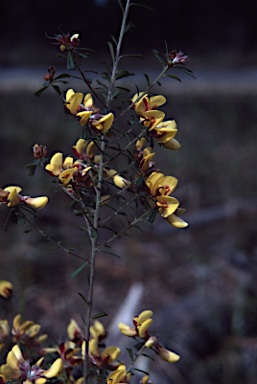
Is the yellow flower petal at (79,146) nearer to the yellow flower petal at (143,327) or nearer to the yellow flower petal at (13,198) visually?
the yellow flower petal at (13,198)

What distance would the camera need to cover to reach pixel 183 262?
185 cm

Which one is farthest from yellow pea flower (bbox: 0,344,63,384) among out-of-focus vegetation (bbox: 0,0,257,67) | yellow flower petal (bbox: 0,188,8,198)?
out-of-focus vegetation (bbox: 0,0,257,67)

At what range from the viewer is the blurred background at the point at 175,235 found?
1.20 metres

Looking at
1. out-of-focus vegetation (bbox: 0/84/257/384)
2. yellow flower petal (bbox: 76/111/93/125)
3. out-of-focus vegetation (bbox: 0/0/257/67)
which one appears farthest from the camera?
out-of-focus vegetation (bbox: 0/0/257/67)

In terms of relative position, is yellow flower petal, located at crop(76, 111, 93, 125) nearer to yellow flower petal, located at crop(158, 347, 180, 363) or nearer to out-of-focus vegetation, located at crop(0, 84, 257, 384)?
out-of-focus vegetation, located at crop(0, 84, 257, 384)

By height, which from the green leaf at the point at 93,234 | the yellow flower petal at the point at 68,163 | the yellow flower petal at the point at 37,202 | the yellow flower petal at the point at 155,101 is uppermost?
the yellow flower petal at the point at 155,101

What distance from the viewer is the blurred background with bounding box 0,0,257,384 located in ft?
3.94

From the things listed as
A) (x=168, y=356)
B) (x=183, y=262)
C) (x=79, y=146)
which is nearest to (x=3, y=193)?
(x=79, y=146)

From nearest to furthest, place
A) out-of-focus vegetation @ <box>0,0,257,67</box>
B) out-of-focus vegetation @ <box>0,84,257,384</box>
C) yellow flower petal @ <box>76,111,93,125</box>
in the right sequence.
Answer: yellow flower petal @ <box>76,111,93,125</box> < out-of-focus vegetation @ <box>0,84,257,384</box> < out-of-focus vegetation @ <box>0,0,257,67</box>

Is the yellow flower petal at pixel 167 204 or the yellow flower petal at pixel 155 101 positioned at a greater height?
the yellow flower petal at pixel 155 101

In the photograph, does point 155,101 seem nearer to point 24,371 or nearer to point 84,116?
point 84,116

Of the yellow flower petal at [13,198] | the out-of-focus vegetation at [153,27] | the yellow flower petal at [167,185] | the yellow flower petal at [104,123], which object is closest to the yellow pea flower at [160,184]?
the yellow flower petal at [167,185]

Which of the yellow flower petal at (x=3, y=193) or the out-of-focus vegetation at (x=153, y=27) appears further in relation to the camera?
the out-of-focus vegetation at (x=153, y=27)

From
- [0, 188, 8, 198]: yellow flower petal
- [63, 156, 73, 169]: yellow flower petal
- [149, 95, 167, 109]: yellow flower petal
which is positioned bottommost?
[0, 188, 8, 198]: yellow flower petal
